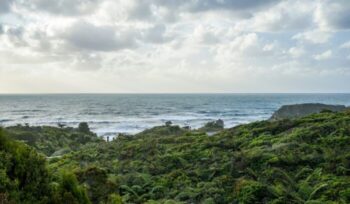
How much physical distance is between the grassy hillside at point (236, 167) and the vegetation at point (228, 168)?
0.03 metres

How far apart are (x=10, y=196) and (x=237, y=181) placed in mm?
8401

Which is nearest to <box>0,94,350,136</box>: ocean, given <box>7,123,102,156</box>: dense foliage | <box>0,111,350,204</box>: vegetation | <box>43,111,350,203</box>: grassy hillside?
<box>7,123,102,156</box>: dense foliage

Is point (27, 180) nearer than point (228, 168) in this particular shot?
Yes

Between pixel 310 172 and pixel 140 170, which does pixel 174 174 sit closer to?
pixel 140 170

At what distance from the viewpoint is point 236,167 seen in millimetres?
14359

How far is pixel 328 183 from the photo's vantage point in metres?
12.1

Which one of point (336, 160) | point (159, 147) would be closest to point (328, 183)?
point (336, 160)

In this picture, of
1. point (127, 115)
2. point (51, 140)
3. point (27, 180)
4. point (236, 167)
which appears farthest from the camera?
point (127, 115)

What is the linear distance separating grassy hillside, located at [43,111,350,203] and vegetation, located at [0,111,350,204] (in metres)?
0.03

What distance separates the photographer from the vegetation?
11.4m

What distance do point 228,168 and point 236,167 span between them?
0.29m

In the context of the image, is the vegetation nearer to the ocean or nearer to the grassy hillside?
the grassy hillside

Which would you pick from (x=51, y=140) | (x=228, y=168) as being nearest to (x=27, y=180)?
(x=228, y=168)

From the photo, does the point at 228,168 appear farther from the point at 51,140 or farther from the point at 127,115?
the point at 127,115
